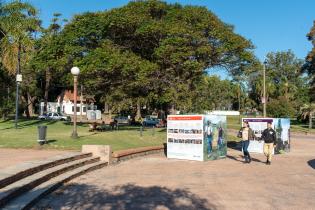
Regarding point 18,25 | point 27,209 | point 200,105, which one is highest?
point 18,25

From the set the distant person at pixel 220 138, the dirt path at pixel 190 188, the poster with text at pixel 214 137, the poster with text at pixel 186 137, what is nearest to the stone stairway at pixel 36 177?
the dirt path at pixel 190 188

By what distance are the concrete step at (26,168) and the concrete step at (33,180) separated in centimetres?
10

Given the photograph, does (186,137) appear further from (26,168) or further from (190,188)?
(26,168)

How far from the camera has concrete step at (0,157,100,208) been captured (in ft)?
30.6

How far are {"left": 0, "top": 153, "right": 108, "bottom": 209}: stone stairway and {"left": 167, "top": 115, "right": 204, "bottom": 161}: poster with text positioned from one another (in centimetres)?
431

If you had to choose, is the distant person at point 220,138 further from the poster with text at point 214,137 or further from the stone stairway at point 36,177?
the stone stairway at point 36,177

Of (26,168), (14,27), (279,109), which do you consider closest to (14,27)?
(14,27)

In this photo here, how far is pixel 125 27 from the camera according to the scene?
32.4 meters

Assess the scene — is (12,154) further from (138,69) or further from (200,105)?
(200,105)

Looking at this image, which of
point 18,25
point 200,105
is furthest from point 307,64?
point 18,25

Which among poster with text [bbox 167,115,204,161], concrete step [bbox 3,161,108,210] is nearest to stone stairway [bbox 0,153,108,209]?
concrete step [bbox 3,161,108,210]

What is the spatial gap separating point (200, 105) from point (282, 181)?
25.0 metres

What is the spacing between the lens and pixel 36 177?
11594mm

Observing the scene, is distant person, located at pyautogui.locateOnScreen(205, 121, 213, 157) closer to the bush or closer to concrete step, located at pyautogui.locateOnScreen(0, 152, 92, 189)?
concrete step, located at pyautogui.locateOnScreen(0, 152, 92, 189)
